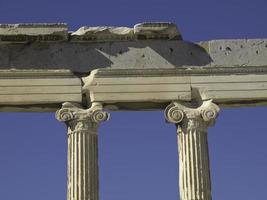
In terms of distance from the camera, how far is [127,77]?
85.8 ft

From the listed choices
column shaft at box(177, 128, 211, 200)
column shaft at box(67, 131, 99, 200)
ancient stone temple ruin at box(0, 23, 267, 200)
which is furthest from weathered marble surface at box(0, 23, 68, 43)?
column shaft at box(177, 128, 211, 200)

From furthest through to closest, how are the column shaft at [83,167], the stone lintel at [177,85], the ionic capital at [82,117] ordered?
1. the stone lintel at [177,85]
2. the ionic capital at [82,117]
3. the column shaft at [83,167]

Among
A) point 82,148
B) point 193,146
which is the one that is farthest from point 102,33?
point 193,146

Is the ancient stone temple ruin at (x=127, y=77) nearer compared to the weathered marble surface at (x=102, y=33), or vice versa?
the ancient stone temple ruin at (x=127, y=77)

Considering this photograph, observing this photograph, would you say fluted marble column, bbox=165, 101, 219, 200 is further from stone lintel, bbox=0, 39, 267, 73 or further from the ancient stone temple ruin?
stone lintel, bbox=0, 39, 267, 73

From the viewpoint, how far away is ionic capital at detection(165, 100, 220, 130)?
1016 inches

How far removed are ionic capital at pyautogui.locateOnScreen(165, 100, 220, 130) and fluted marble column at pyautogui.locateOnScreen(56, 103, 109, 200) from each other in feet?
6.35

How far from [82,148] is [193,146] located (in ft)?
10.7

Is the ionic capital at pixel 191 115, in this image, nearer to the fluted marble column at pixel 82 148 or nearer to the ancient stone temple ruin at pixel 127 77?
the ancient stone temple ruin at pixel 127 77

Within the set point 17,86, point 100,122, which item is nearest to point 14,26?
point 17,86

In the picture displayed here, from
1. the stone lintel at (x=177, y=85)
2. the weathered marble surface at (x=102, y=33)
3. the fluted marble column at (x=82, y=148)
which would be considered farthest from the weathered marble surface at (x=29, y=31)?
the fluted marble column at (x=82, y=148)

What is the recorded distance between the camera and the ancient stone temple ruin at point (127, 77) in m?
25.8

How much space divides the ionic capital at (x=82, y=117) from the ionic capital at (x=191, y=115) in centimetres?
194

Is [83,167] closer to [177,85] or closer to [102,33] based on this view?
[177,85]
